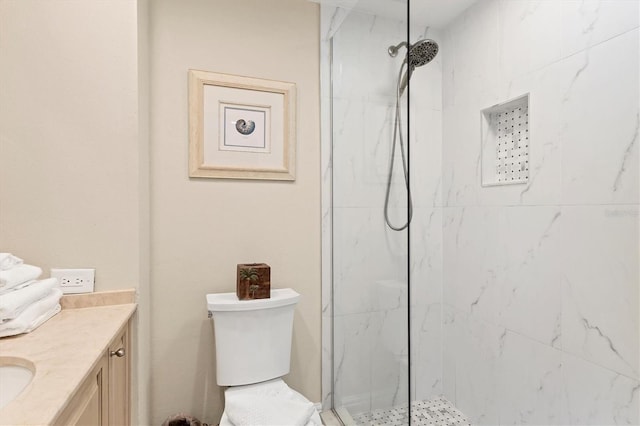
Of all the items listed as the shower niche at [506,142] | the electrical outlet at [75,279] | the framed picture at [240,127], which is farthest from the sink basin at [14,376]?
the shower niche at [506,142]

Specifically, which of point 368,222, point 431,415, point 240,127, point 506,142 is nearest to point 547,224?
point 506,142

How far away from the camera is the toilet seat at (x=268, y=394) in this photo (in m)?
1.38

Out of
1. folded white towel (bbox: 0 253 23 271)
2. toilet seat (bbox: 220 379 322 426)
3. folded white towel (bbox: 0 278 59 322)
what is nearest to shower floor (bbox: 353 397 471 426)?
toilet seat (bbox: 220 379 322 426)

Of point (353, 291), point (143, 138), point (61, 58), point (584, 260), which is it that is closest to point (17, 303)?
point (143, 138)

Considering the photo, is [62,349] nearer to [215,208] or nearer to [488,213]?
[215,208]

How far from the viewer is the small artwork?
5.94ft

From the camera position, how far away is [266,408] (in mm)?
1376

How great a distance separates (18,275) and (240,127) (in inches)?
44.7

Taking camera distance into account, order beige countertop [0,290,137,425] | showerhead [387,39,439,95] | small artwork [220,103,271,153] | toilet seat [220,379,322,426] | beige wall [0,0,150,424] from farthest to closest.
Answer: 1. small artwork [220,103,271,153]
2. showerhead [387,39,439,95]
3. toilet seat [220,379,322,426]
4. beige wall [0,0,150,424]
5. beige countertop [0,290,137,425]

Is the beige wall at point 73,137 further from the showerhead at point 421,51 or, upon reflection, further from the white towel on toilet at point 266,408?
the showerhead at point 421,51

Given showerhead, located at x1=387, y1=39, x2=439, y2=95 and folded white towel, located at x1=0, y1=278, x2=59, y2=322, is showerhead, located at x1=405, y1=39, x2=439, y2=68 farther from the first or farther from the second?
folded white towel, located at x1=0, y1=278, x2=59, y2=322

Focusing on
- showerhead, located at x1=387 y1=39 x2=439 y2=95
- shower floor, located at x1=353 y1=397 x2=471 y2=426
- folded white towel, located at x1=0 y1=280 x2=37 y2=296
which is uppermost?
showerhead, located at x1=387 y1=39 x2=439 y2=95

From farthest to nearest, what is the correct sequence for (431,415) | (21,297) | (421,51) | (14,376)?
(431,415)
(421,51)
(21,297)
(14,376)

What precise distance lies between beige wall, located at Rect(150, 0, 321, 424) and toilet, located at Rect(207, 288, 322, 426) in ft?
0.79
